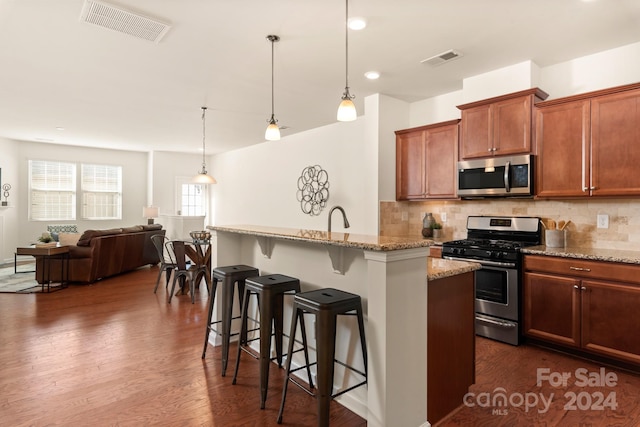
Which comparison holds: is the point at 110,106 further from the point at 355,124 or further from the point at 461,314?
the point at 461,314

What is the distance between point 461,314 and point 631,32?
2.76 metres

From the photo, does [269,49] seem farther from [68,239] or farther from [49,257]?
[68,239]

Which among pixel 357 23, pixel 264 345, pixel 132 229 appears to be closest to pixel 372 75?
pixel 357 23

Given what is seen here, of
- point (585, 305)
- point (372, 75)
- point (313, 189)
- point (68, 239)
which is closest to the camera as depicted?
point (585, 305)

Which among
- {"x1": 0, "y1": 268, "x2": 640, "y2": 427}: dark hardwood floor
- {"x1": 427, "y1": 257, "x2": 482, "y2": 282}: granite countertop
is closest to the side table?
{"x1": 0, "y1": 268, "x2": 640, "y2": 427}: dark hardwood floor

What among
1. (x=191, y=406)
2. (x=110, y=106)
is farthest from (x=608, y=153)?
(x=110, y=106)

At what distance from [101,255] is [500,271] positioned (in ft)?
19.4

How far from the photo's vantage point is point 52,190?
331 inches

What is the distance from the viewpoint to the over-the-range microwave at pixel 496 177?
11.4ft

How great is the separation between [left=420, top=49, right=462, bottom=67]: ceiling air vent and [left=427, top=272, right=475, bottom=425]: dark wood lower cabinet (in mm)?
2147

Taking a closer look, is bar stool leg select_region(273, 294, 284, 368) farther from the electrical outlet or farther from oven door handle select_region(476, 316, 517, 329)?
the electrical outlet

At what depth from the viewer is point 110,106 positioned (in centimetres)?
515

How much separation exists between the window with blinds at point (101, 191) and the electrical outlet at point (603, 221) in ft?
31.8

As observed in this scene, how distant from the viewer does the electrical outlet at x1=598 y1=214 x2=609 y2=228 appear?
130 inches
